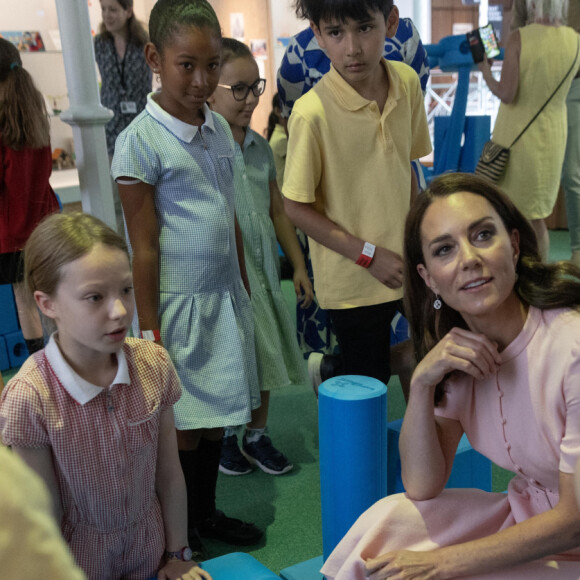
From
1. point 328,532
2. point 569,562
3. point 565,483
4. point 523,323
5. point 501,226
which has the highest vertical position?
point 501,226

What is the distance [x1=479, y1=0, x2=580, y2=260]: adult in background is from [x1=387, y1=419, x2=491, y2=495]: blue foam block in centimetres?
174

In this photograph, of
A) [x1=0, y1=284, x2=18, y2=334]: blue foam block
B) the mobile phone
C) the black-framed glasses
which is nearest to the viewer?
the black-framed glasses

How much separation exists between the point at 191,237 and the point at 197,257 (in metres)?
0.05

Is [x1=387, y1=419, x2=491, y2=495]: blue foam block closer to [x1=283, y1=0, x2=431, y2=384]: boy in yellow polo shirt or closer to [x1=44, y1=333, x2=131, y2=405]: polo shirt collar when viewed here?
[x1=283, y1=0, x2=431, y2=384]: boy in yellow polo shirt

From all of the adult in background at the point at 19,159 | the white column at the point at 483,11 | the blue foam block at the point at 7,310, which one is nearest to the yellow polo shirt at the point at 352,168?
the adult in background at the point at 19,159

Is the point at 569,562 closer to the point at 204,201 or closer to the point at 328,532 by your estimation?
the point at 328,532

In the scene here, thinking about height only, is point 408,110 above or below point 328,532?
above

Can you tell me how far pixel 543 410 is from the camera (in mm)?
1272

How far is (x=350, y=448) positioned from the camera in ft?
4.89

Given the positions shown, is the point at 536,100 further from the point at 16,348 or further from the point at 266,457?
the point at 16,348

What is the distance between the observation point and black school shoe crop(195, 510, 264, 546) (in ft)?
6.68

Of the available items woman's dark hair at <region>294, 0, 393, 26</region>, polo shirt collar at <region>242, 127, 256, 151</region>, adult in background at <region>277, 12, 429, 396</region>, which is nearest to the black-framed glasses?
polo shirt collar at <region>242, 127, 256, 151</region>

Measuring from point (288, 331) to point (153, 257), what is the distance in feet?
2.22

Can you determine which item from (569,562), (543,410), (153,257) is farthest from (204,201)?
(569,562)
